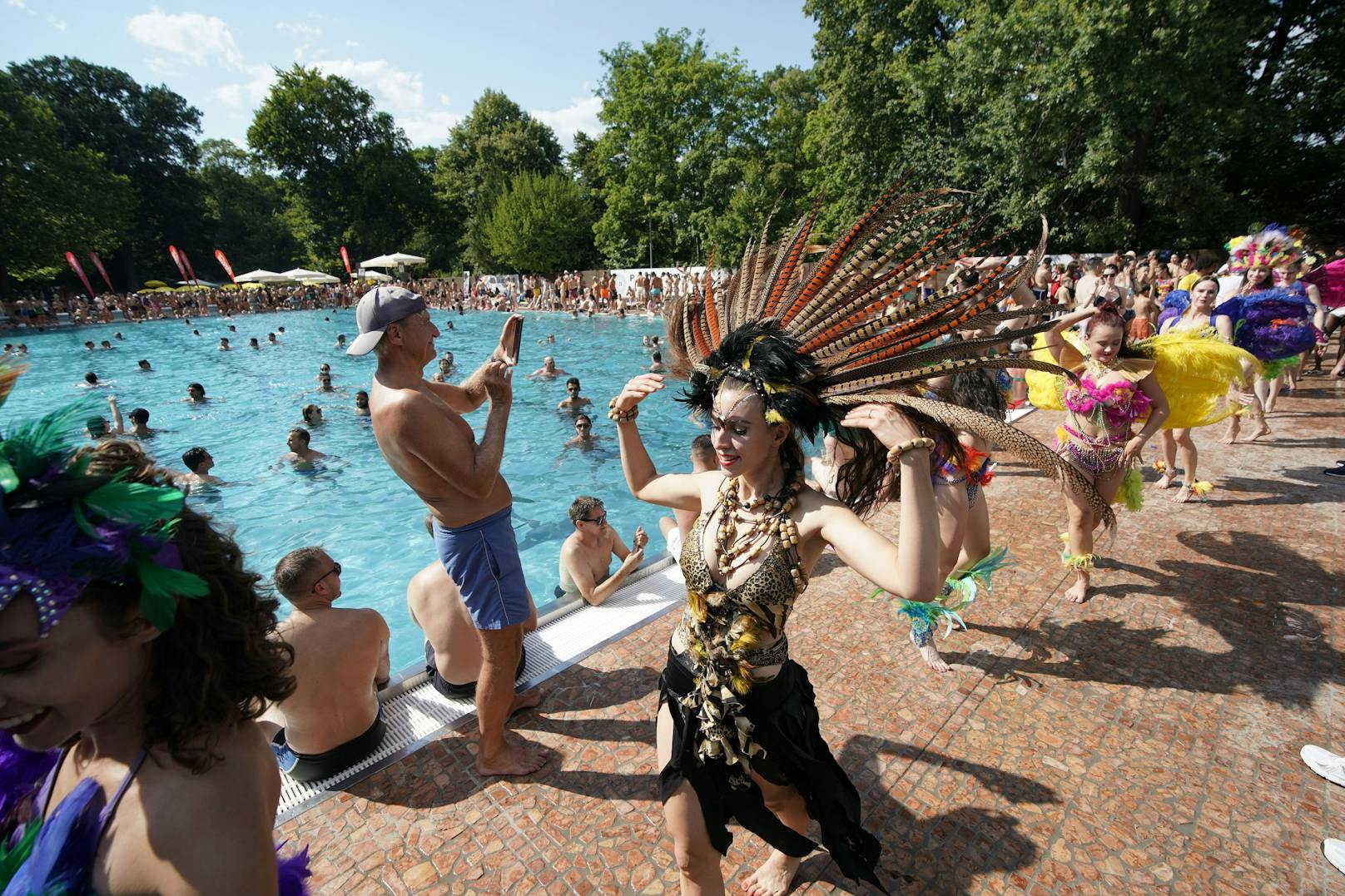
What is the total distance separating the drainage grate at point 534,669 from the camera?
123 inches

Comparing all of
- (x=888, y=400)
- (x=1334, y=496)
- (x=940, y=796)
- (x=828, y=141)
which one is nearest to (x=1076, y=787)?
(x=940, y=796)

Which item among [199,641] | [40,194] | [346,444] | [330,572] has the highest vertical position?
[40,194]

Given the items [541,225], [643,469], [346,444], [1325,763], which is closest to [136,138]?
[541,225]

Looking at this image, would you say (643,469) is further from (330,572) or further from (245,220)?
(245,220)

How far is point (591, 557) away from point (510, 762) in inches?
82.9

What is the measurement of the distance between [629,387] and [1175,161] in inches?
1096

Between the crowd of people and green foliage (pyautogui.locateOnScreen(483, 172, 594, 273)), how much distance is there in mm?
42535

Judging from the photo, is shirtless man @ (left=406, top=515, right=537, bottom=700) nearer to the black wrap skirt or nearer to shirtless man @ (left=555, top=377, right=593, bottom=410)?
the black wrap skirt

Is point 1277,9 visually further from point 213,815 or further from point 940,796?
point 213,815

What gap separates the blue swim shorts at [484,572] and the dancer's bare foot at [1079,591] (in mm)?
4102

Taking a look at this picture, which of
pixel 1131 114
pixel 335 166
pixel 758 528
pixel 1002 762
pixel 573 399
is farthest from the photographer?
pixel 335 166

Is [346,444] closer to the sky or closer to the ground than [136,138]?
closer to the ground

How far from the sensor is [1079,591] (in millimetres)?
4664

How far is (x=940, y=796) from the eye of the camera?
2963mm
